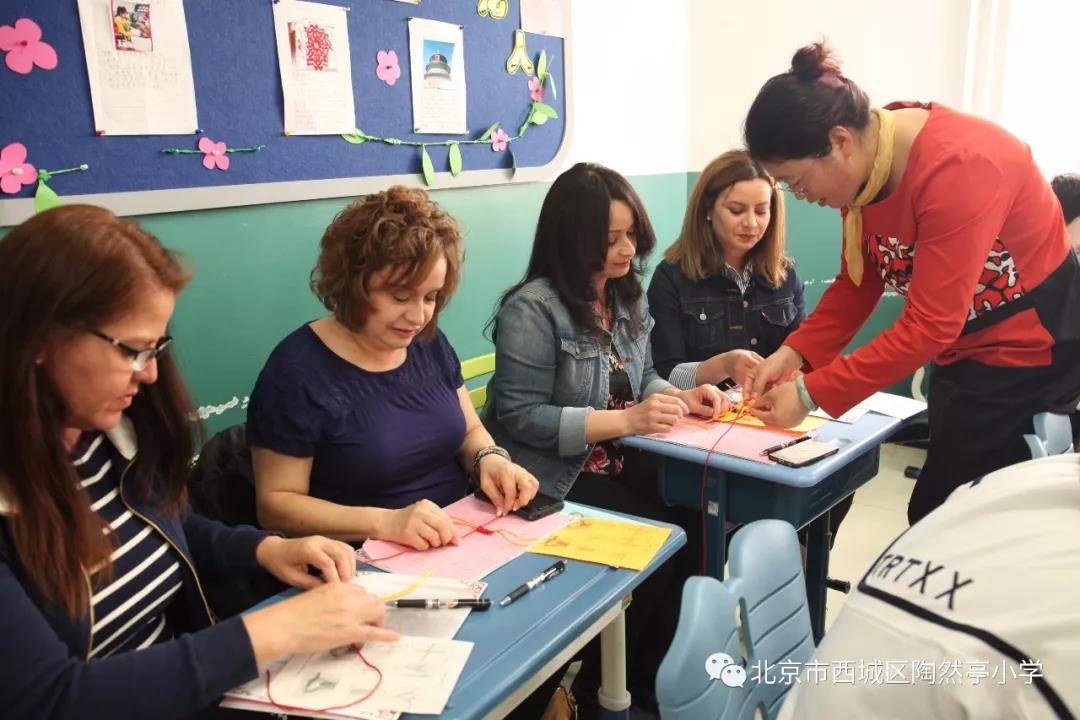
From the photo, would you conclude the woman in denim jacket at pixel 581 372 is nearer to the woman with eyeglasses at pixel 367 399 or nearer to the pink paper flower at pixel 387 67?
the woman with eyeglasses at pixel 367 399

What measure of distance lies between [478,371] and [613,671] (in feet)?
4.12

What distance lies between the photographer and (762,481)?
180 cm

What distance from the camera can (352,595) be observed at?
3.44 feet

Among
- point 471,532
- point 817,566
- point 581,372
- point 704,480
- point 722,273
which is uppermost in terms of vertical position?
point 722,273

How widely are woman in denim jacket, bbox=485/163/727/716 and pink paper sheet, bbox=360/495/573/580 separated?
51 cm

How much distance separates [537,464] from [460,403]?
325mm

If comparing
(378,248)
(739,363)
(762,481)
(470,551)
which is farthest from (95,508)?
(739,363)

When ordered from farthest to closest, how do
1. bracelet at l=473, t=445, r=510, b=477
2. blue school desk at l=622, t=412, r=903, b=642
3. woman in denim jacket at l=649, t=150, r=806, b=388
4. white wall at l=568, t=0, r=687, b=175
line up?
white wall at l=568, t=0, r=687, b=175
woman in denim jacket at l=649, t=150, r=806, b=388
blue school desk at l=622, t=412, r=903, b=642
bracelet at l=473, t=445, r=510, b=477

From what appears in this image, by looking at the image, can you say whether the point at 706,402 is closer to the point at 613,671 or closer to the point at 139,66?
the point at 613,671

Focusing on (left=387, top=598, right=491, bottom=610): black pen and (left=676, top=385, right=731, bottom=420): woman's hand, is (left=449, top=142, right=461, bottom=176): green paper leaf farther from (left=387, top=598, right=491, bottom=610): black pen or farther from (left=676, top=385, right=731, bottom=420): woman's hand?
(left=387, top=598, right=491, bottom=610): black pen

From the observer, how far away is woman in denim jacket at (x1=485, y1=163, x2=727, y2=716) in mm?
1942

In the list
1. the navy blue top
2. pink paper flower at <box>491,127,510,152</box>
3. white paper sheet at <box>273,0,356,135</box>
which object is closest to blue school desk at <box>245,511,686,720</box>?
the navy blue top

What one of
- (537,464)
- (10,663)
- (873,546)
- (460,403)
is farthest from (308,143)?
(873,546)

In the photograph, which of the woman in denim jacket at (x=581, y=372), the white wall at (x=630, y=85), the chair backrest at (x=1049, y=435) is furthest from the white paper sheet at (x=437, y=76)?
the chair backrest at (x=1049, y=435)
